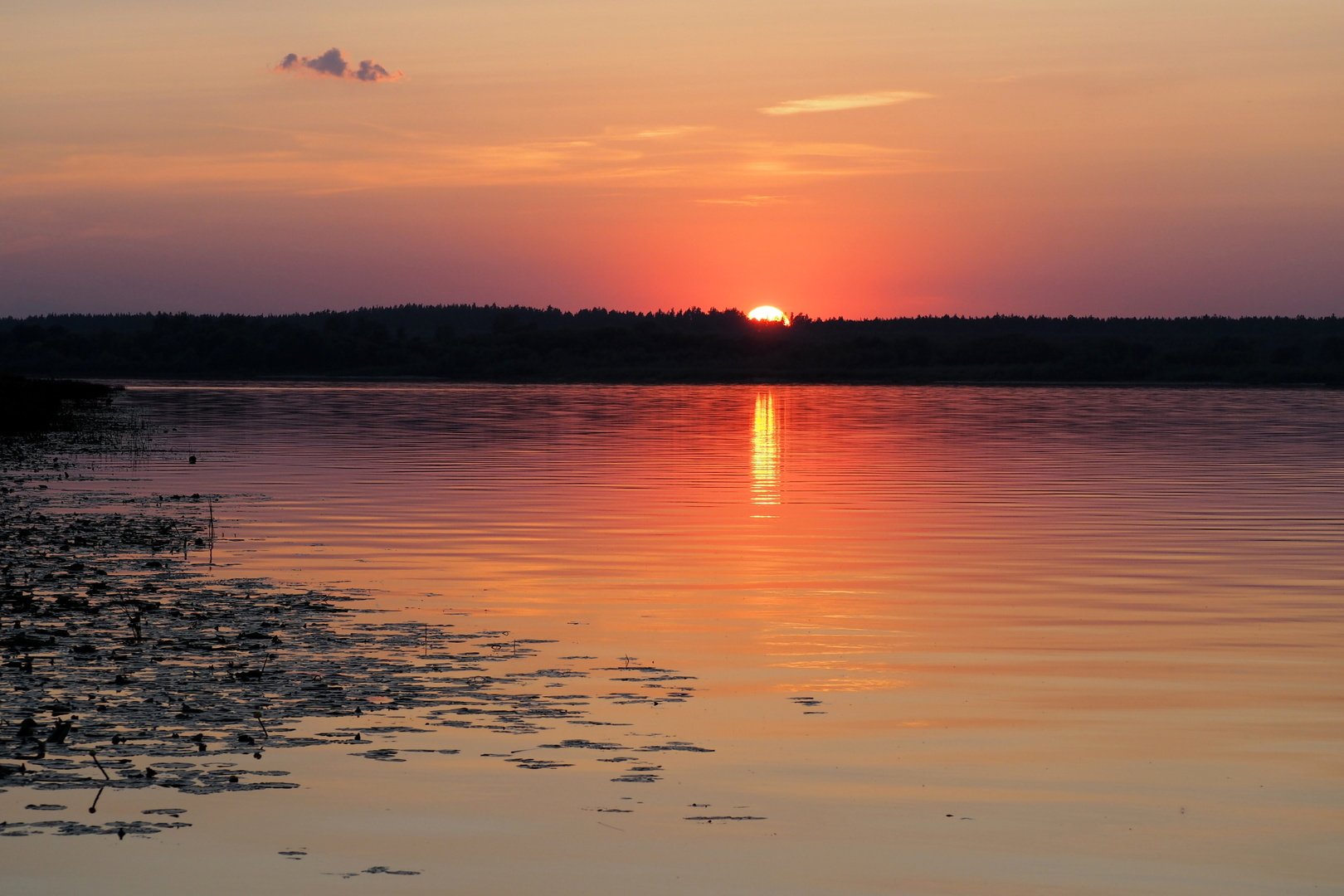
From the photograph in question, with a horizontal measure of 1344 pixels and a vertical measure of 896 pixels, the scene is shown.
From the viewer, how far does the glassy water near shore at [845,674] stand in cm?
1015

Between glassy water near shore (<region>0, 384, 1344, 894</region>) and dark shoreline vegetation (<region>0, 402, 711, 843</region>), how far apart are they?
418 mm

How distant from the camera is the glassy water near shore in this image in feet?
33.3

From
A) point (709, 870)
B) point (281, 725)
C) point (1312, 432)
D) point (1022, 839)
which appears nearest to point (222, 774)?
point (281, 725)

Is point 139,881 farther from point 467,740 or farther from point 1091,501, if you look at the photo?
point 1091,501

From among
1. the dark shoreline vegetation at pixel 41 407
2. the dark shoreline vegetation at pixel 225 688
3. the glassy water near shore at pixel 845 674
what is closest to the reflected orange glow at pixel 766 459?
the glassy water near shore at pixel 845 674

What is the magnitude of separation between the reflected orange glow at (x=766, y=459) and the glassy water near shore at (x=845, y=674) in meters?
0.40

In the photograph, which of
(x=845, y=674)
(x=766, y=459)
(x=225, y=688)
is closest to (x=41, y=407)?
(x=766, y=459)

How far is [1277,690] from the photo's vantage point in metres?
15.6

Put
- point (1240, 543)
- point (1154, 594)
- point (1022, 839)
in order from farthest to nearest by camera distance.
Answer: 1. point (1240, 543)
2. point (1154, 594)
3. point (1022, 839)

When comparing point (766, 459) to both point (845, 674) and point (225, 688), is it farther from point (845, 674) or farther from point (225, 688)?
point (225, 688)

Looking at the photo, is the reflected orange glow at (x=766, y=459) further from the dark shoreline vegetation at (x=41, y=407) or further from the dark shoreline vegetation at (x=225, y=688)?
the dark shoreline vegetation at (x=41, y=407)

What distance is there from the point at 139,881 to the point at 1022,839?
5269mm

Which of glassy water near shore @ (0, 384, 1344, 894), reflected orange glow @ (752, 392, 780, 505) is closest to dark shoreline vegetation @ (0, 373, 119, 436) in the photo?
glassy water near shore @ (0, 384, 1344, 894)

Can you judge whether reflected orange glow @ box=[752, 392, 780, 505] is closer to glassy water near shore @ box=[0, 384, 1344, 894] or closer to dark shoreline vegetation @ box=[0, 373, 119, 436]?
glassy water near shore @ box=[0, 384, 1344, 894]
